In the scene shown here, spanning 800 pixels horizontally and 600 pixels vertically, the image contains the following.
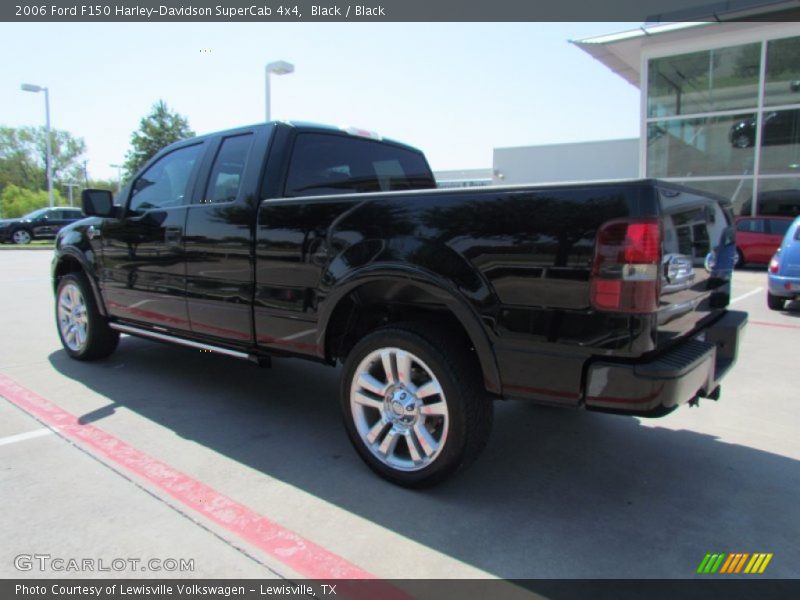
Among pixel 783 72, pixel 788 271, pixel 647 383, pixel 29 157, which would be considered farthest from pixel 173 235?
→ pixel 29 157

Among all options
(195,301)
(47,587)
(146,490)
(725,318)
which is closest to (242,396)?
(195,301)

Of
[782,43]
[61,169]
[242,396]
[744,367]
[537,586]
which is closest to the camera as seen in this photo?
[537,586]

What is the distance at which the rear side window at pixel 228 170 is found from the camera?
395 cm

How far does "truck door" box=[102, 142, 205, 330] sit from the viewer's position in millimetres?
4297

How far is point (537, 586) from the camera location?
2266 millimetres

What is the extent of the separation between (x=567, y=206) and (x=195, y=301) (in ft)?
9.14

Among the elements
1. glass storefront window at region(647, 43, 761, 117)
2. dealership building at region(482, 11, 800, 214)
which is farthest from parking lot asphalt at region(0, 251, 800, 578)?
glass storefront window at region(647, 43, 761, 117)

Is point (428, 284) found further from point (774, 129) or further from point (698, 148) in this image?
point (698, 148)

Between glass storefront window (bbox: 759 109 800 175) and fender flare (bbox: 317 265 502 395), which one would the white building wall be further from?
fender flare (bbox: 317 265 502 395)

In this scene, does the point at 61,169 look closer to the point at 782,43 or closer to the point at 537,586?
the point at 782,43

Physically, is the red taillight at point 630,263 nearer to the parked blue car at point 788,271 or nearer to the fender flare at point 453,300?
the fender flare at point 453,300

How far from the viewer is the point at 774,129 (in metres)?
17.7

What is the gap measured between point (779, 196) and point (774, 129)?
2.10 m

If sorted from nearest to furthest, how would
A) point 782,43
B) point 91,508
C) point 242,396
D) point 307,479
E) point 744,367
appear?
point 91,508
point 307,479
point 242,396
point 744,367
point 782,43
